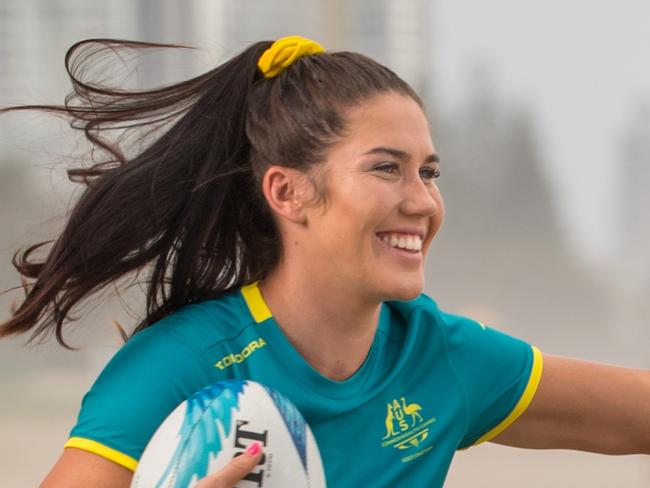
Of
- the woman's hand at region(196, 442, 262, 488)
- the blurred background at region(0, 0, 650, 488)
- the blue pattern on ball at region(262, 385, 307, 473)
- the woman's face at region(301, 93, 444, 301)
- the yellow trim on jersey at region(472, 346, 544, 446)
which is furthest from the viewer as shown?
the blurred background at region(0, 0, 650, 488)

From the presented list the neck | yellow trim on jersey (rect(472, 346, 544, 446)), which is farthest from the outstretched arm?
the neck

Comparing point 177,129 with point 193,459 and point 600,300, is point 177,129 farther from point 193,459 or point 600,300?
point 600,300

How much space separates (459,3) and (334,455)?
5.90ft

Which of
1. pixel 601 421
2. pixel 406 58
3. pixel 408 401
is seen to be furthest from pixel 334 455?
pixel 406 58

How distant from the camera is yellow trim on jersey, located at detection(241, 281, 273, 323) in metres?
1.91

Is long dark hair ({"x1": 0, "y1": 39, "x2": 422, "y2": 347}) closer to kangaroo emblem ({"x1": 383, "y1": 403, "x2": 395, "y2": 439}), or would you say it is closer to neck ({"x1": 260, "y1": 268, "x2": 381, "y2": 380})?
neck ({"x1": 260, "y1": 268, "x2": 381, "y2": 380})

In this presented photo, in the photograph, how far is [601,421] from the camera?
6.80ft

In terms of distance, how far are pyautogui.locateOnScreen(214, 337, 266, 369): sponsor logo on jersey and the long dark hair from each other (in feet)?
0.49

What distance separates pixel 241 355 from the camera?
72.8 inches

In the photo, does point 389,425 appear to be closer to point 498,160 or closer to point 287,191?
point 287,191

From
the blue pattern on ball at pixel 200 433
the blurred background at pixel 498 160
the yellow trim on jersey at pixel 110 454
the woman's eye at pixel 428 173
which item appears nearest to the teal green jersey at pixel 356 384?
the yellow trim on jersey at pixel 110 454

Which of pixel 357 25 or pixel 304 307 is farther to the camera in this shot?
pixel 357 25

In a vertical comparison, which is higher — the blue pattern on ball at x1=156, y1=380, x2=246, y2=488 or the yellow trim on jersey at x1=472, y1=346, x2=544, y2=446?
the blue pattern on ball at x1=156, y1=380, x2=246, y2=488

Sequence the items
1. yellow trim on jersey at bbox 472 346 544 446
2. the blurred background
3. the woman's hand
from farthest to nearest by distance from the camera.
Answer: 1. the blurred background
2. yellow trim on jersey at bbox 472 346 544 446
3. the woman's hand
